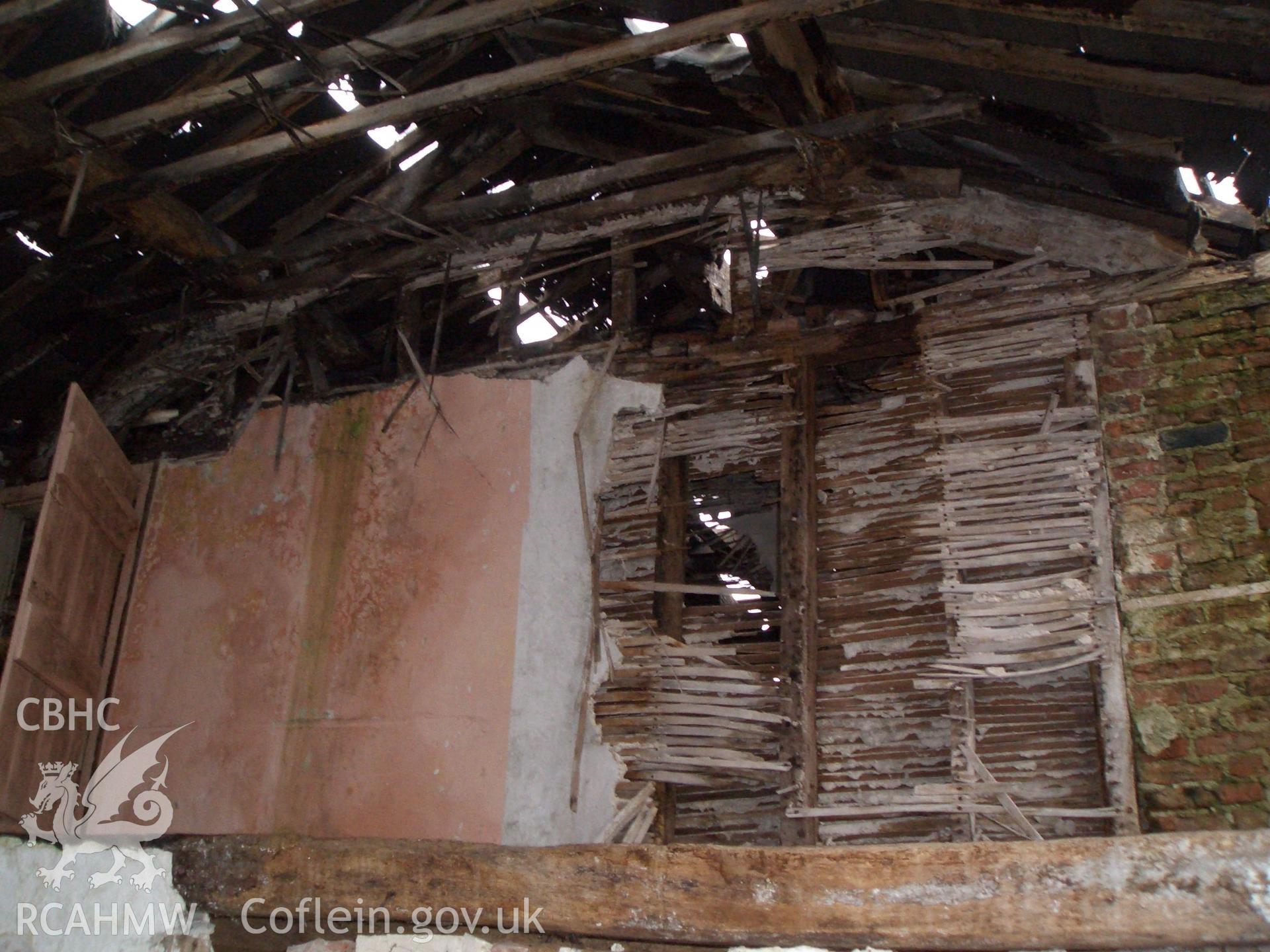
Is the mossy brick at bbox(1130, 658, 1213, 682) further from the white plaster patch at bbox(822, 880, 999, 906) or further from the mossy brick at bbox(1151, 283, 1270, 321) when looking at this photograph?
the mossy brick at bbox(1151, 283, 1270, 321)

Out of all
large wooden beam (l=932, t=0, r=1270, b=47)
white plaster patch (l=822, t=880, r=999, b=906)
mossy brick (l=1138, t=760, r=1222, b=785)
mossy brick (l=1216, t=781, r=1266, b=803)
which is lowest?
white plaster patch (l=822, t=880, r=999, b=906)

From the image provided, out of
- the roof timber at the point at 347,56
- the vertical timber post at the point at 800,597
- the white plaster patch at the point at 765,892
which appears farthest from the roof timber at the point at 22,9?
the white plaster patch at the point at 765,892

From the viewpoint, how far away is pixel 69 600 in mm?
4316

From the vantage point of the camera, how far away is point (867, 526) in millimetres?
4133

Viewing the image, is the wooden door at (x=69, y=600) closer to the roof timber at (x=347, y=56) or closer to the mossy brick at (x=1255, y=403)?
the roof timber at (x=347, y=56)

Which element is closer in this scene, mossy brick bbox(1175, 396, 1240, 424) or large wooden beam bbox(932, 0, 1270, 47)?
large wooden beam bbox(932, 0, 1270, 47)

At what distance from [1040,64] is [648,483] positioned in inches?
79.6

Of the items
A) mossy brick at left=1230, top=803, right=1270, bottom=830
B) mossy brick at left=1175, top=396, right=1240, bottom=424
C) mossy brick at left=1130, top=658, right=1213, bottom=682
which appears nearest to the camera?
mossy brick at left=1230, top=803, right=1270, bottom=830

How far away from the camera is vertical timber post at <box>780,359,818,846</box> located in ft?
12.6

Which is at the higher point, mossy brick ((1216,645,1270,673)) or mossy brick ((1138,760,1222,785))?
mossy brick ((1216,645,1270,673))

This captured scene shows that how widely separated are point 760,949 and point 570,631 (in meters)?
1.42

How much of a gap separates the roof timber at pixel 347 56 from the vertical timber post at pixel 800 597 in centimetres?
172

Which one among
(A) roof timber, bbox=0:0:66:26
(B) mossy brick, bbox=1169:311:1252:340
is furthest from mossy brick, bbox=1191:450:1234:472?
(A) roof timber, bbox=0:0:66:26

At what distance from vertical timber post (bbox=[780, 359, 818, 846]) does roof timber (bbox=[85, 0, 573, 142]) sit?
5.64 ft
